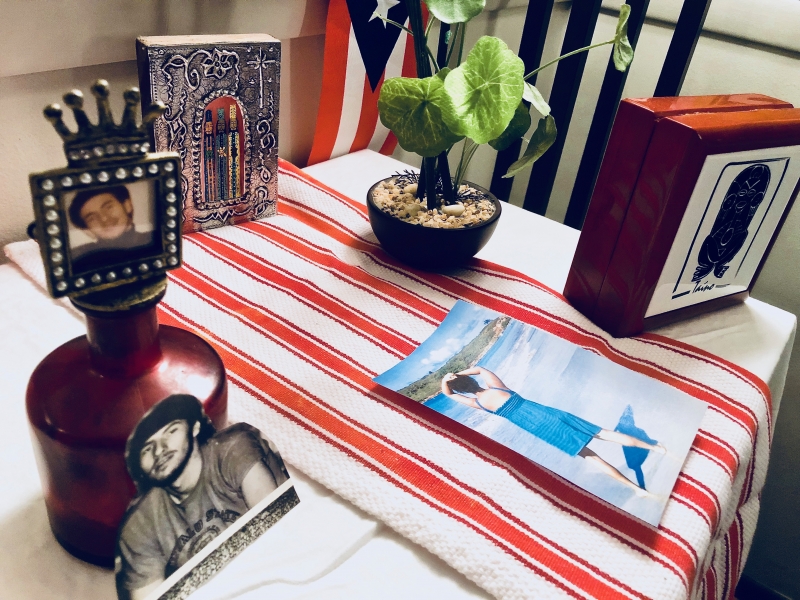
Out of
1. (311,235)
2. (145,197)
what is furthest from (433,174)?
(145,197)

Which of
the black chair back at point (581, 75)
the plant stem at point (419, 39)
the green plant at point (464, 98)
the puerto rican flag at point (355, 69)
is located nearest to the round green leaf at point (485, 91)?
the green plant at point (464, 98)

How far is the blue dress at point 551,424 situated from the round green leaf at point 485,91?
0.94ft

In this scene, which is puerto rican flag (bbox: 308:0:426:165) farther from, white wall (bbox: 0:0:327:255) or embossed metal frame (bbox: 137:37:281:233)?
embossed metal frame (bbox: 137:37:281:233)

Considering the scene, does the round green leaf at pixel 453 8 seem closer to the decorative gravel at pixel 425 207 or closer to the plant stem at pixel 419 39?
the plant stem at pixel 419 39

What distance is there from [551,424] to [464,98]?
14.0 inches

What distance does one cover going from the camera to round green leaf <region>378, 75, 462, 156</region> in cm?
71

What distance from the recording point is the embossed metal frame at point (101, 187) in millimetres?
322

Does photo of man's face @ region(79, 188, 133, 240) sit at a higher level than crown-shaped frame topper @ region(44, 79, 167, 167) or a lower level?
lower

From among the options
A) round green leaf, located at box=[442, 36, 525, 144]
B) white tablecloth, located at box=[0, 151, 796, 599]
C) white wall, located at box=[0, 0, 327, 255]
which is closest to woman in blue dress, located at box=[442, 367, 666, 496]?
white tablecloth, located at box=[0, 151, 796, 599]

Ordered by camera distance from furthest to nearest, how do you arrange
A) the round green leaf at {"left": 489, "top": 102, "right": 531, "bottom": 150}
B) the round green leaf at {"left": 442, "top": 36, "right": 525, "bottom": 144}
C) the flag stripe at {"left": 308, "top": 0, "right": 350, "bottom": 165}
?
the flag stripe at {"left": 308, "top": 0, "right": 350, "bottom": 165}, the round green leaf at {"left": 489, "top": 102, "right": 531, "bottom": 150}, the round green leaf at {"left": 442, "top": 36, "right": 525, "bottom": 144}

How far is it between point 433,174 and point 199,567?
0.57 meters

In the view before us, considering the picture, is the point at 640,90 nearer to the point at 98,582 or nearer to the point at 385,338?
the point at 385,338

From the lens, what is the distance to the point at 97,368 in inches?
15.4

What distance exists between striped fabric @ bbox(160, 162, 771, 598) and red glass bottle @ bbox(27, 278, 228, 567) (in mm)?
166
